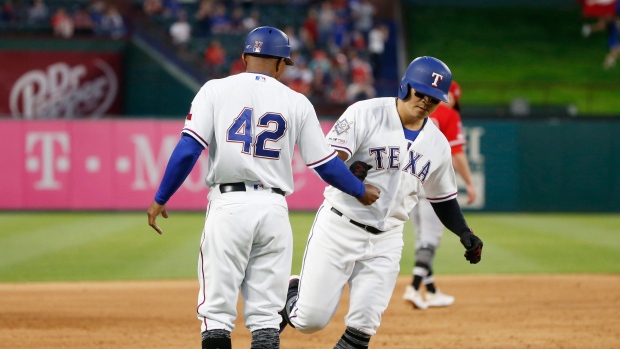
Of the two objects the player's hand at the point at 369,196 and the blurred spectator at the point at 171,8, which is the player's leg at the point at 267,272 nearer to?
the player's hand at the point at 369,196

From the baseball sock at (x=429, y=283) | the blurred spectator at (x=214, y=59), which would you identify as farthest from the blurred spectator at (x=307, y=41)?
the baseball sock at (x=429, y=283)

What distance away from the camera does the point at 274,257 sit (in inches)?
201

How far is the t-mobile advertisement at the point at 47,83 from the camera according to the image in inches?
831

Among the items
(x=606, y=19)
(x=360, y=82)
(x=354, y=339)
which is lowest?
(x=360, y=82)

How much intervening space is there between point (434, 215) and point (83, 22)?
15742 millimetres

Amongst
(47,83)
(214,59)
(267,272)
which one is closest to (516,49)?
(214,59)

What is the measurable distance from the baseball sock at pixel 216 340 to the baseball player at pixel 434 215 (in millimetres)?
3715

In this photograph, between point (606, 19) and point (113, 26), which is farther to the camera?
point (606, 19)

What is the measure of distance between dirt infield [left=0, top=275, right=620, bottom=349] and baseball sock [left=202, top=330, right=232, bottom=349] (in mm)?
1987

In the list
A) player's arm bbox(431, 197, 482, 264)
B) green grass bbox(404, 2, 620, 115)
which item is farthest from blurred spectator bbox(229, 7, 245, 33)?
player's arm bbox(431, 197, 482, 264)

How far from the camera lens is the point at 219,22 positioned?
935 inches

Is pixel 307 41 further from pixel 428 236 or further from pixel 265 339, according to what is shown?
pixel 265 339

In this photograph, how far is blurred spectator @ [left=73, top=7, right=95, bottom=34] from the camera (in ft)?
71.4

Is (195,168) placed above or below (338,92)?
below
